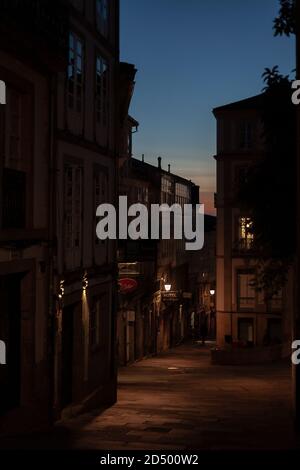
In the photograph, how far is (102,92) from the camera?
64.0 ft

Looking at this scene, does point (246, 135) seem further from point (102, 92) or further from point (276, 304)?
point (102, 92)

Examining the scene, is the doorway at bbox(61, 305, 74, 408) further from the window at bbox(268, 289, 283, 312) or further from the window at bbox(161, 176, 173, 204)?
the window at bbox(161, 176, 173, 204)

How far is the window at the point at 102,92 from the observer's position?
19078 millimetres

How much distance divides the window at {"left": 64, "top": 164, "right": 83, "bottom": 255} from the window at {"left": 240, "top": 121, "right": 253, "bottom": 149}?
92.1ft

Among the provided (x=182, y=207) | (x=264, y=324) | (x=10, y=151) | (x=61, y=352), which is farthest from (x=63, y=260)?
(x=182, y=207)

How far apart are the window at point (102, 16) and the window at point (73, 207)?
4156 mm

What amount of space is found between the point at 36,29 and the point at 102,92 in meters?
6.39

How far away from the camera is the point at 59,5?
14508 millimetres

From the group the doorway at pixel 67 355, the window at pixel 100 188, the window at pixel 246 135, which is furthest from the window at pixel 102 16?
the window at pixel 246 135

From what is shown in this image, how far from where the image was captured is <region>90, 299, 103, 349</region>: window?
1900cm

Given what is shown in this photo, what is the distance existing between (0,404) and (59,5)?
7446 millimetres

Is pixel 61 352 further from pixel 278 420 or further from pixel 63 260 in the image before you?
pixel 278 420

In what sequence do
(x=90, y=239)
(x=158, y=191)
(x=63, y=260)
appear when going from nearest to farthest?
(x=63, y=260), (x=90, y=239), (x=158, y=191)

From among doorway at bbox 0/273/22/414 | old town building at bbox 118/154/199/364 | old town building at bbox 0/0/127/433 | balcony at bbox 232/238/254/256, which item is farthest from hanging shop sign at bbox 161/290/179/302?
doorway at bbox 0/273/22/414
